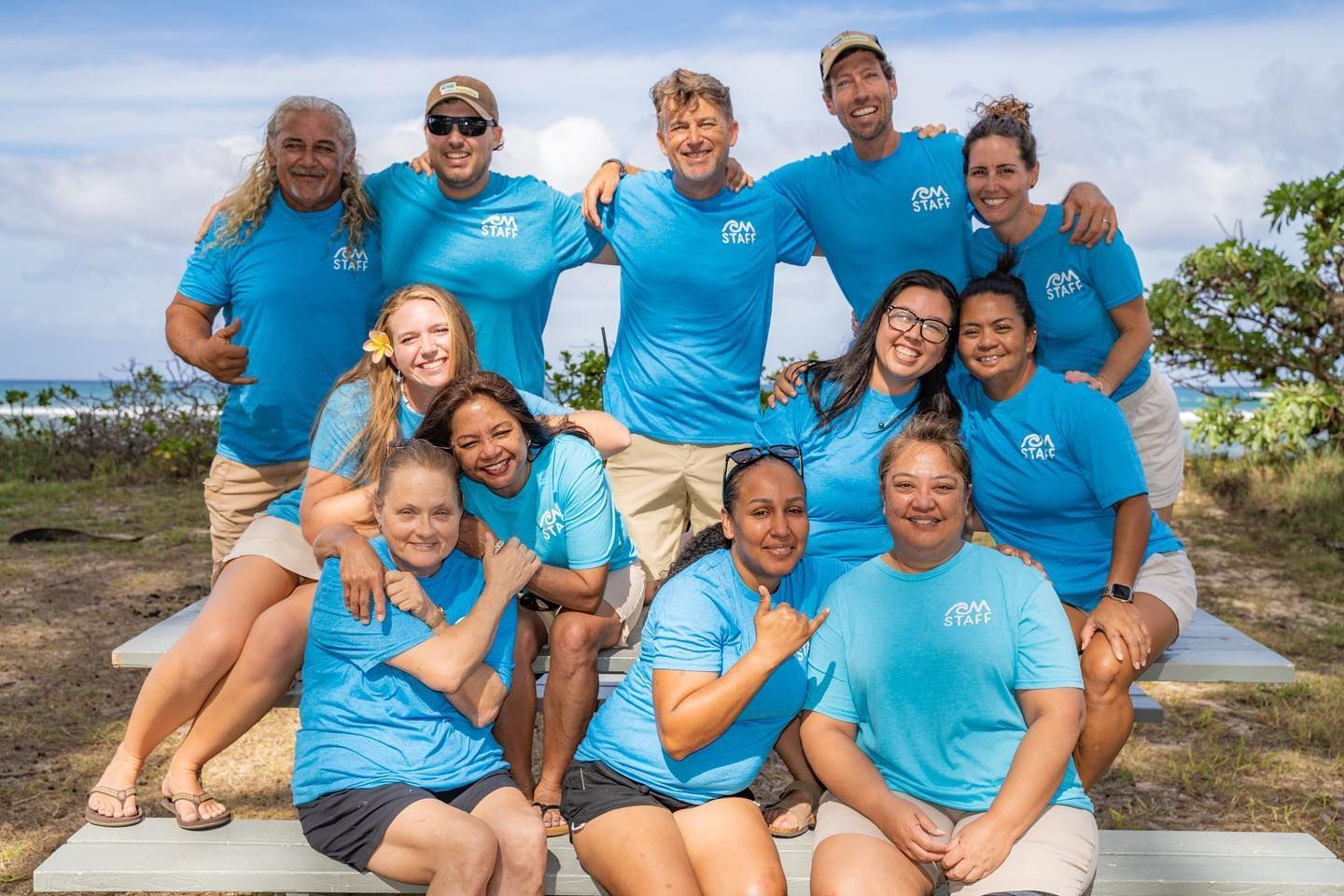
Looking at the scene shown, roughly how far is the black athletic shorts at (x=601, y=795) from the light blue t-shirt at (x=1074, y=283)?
2.25 meters

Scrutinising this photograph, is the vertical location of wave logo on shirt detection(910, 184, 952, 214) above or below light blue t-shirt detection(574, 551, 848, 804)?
above

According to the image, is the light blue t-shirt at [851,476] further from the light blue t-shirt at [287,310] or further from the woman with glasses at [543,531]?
the light blue t-shirt at [287,310]

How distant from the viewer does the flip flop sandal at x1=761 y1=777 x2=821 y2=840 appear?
3.53 m

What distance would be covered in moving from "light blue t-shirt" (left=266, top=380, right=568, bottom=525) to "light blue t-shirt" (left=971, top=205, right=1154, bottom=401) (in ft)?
5.88

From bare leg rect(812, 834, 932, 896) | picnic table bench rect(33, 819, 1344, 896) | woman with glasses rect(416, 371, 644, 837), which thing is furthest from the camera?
woman with glasses rect(416, 371, 644, 837)

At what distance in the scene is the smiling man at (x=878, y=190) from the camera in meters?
4.73

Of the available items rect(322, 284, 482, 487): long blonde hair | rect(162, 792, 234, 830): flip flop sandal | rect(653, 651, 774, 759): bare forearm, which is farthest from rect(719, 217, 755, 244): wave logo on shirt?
rect(162, 792, 234, 830): flip flop sandal

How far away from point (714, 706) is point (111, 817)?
1874mm

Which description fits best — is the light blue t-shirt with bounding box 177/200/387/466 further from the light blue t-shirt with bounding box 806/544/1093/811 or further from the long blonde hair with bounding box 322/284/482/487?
the light blue t-shirt with bounding box 806/544/1093/811

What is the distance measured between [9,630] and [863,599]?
5.87m

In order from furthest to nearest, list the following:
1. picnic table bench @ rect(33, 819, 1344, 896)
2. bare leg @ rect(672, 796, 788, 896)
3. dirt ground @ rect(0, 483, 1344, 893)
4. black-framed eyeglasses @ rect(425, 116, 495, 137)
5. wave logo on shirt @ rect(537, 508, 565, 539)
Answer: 1. dirt ground @ rect(0, 483, 1344, 893)
2. black-framed eyeglasses @ rect(425, 116, 495, 137)
3. wave logo on shirt @ rect(537, 508, 565, 539)
4. picnic table bench @ rect(33, 819, 1344, 896)
5. bare leg @ rect(672, 796, 788, 896)

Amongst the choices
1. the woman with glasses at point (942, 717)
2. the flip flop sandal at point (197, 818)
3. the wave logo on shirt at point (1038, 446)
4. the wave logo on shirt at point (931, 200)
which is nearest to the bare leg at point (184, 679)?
the flip flop sandal at point (197, 818)

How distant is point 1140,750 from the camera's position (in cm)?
588

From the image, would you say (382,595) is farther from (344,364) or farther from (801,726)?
(344,364)
